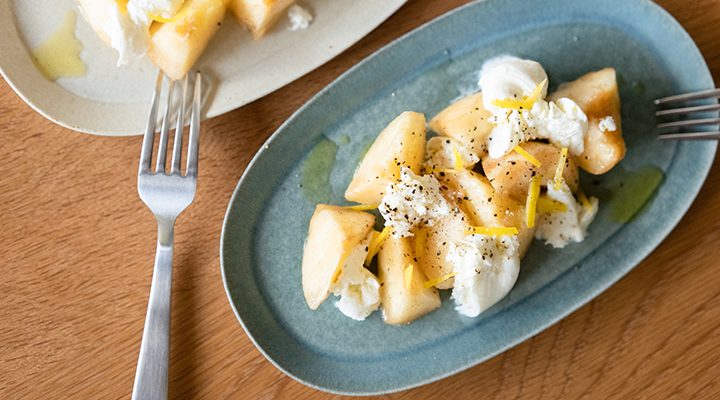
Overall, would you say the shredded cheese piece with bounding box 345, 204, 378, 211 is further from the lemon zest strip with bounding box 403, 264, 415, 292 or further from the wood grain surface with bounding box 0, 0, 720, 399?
the wood grain surface with bounding box 0, 0, 720, 399

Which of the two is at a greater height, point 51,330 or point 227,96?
point 227,96

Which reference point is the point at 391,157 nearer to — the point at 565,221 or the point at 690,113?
the point at 565,221

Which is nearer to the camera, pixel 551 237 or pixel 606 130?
pixel 606 130

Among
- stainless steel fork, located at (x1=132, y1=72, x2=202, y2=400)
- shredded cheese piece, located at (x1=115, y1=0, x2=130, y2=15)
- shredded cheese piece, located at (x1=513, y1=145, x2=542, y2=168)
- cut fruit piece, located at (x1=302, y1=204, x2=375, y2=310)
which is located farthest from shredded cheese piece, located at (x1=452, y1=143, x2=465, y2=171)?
shredded cheese piece, located at (x1=115, y1=0, x2=130, y2=15)

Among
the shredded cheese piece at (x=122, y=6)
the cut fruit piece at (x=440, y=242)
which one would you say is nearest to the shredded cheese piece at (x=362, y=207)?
the cut fruit piece at (x=440, y=242)

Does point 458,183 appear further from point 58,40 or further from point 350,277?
point 58,40

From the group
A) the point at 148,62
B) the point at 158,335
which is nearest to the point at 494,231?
the point at 158,335

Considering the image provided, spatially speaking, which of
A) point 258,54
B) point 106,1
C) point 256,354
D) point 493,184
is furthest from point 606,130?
point 106,1
